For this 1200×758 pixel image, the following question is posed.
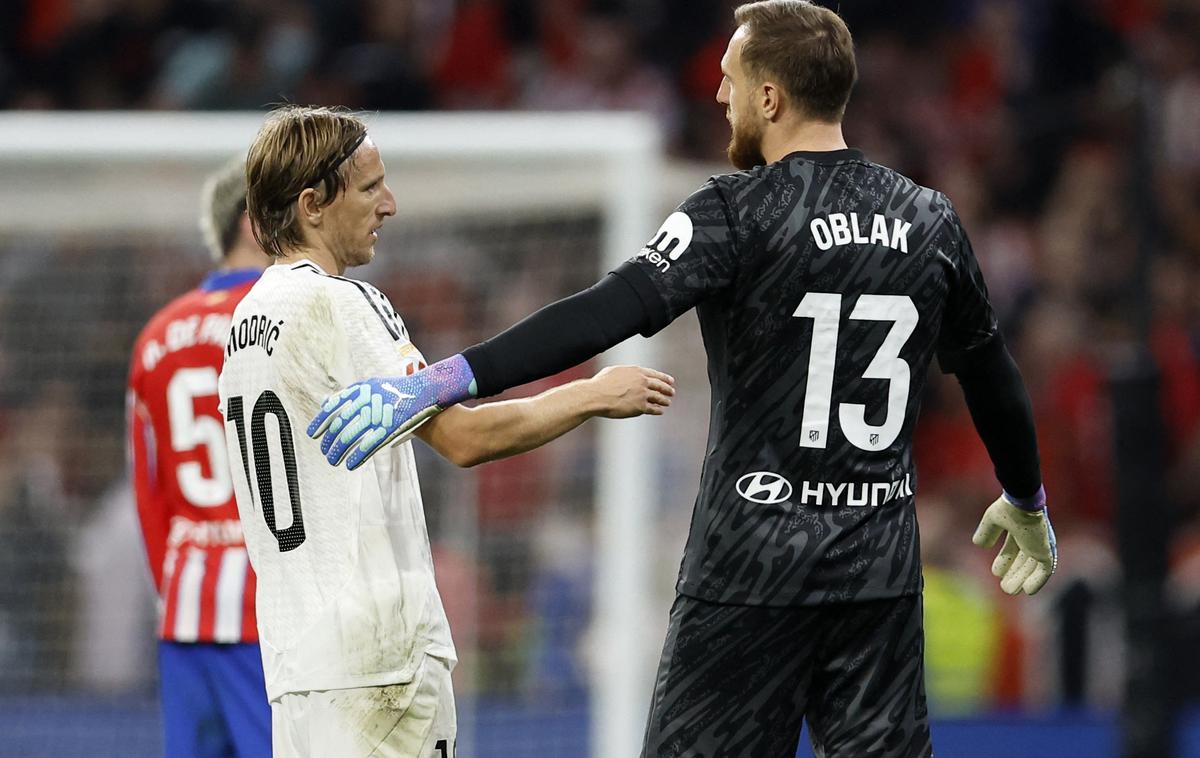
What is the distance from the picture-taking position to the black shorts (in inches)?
123

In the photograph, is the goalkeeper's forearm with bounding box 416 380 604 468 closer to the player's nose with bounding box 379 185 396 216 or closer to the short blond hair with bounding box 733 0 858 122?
the player's nose with bounding box 379 185 396 216

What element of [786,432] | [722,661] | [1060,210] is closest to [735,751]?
[722,661]

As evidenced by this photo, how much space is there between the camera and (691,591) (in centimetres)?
318

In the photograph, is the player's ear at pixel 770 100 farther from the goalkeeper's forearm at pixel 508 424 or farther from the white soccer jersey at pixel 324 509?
the white soccer jersey at pixel 324 509

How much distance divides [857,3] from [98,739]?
6433mm

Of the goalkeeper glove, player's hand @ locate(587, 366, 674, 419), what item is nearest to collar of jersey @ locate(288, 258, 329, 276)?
the goalkeeper glove

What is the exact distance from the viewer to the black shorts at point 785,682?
3.12 m

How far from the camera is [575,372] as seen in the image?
6738mm

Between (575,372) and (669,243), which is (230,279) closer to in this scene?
(669,243)

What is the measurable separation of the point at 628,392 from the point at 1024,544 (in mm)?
1137

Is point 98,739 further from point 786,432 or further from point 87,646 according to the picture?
point 786,432

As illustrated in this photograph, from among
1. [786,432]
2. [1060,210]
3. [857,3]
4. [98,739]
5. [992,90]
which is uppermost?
[857,3]

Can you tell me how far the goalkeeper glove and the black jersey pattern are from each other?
37 centimetres

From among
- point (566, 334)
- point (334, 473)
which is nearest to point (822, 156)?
point (566, 334)
